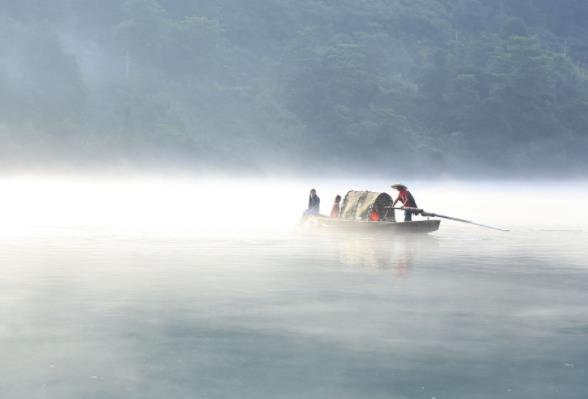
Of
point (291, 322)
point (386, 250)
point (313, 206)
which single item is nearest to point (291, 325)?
point (291, 322)

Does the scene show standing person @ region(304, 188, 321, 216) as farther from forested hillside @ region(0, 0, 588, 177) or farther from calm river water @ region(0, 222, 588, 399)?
forested hillside @ region(0, 0, 588, 177)

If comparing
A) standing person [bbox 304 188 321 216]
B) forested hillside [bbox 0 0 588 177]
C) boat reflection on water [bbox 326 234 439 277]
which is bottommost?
boat reflection on water [bbox 326 234 439 277]

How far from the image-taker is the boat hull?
34.0 metres

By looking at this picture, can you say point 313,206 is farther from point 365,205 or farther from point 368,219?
point 368,219

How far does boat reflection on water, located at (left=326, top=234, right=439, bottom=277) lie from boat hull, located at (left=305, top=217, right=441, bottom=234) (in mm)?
257

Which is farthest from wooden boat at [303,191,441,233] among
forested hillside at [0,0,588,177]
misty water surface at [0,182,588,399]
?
forested hillside at [0,0,588,177]

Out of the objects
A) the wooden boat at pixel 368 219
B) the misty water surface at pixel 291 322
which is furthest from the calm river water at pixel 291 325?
the wooden boat at pixel 368 219

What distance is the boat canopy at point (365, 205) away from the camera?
121 feet

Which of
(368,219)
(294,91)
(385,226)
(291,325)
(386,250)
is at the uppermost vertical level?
(294,91)

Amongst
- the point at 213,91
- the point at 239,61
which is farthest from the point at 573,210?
the point at 239,61

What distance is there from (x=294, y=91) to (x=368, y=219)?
104659 mm

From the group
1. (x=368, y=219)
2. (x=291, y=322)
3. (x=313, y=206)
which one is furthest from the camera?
(x=313, y=206)

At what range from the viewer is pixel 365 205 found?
37.2m

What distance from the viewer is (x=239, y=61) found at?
5906 inches
